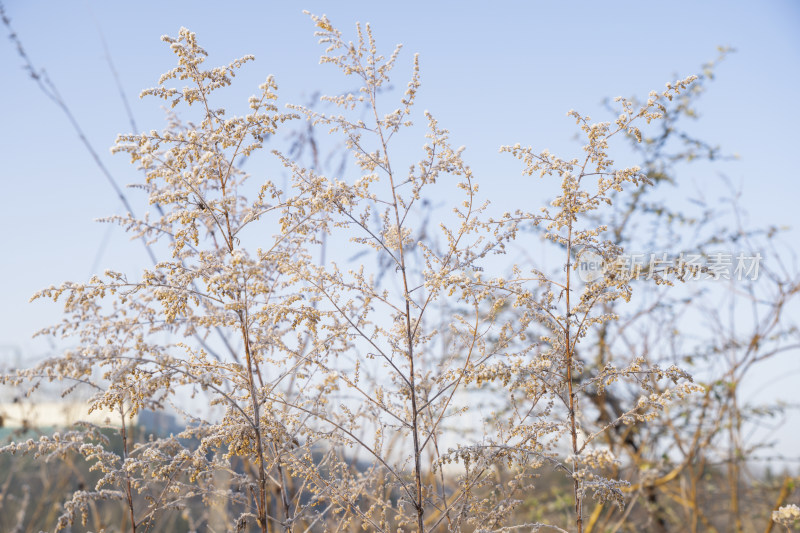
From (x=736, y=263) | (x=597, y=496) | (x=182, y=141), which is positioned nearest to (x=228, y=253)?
(x=182, y=141)

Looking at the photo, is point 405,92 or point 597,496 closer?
point 597,496

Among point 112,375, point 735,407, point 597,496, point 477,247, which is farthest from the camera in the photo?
point 735,407

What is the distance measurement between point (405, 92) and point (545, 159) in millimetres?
711

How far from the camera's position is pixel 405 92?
8.91 feet

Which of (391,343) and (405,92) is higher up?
(405,92)

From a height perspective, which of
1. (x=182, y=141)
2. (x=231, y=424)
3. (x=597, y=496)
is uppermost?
(x=182, y=141)

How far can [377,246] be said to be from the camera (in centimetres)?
269

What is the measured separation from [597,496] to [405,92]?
1.94 m

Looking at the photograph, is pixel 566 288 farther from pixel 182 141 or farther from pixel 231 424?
pixel 182 141

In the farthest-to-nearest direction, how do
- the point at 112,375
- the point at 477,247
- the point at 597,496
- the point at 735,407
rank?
the point at 735,407
the point at 477,247
the point at 597,496
the point at 112,375

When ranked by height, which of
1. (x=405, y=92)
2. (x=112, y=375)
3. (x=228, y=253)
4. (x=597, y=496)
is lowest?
(x=597, y=496)

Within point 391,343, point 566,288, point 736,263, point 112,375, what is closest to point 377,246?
point 391,343

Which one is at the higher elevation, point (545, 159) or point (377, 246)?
point (545, 159)

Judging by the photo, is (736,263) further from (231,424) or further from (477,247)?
(231,424)
